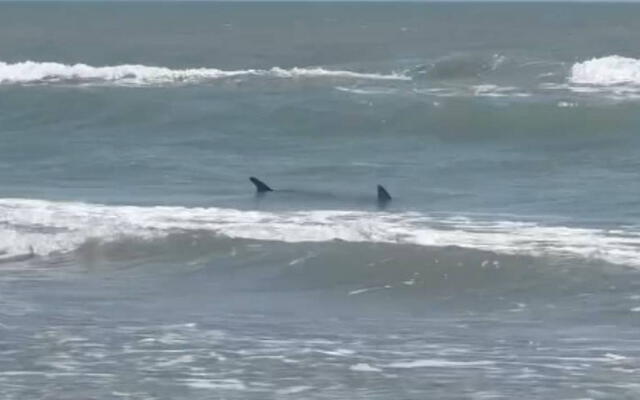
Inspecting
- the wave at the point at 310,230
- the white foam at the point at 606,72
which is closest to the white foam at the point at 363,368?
the wave at the point at 310,230

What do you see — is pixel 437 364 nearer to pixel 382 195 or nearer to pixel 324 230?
pixel 324 230

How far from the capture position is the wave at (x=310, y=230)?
1395 centimetres

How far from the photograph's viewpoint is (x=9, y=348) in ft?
33.4

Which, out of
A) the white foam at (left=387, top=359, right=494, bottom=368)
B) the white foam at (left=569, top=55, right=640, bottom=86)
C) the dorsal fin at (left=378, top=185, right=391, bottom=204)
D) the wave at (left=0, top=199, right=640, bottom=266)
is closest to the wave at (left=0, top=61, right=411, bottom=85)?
the white foam at (left=569, top=55, right=640, bottom=86)

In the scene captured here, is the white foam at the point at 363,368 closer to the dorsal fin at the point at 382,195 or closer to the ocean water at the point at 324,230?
the ocean water at the point at 324,230

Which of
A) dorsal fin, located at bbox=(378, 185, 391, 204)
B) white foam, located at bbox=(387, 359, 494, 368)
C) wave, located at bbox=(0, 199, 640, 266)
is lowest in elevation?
white foam, located at bbox=(387, 359, 494, 368)

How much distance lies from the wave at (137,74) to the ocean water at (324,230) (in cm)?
12

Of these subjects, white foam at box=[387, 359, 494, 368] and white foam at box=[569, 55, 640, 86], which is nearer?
white foam at box=[387, 359, 494, 368]

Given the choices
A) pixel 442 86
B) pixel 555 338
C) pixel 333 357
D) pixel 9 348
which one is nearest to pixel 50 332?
pixel 9 348

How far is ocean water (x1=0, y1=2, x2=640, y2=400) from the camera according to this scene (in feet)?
32.1

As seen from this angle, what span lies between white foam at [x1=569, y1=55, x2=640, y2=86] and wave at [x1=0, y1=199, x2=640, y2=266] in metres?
14.5

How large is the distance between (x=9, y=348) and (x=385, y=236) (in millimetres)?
5045

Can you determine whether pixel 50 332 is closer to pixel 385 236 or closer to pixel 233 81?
pixel 385 236

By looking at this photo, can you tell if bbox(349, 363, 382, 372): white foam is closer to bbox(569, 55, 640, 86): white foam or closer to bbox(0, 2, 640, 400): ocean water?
bbox(0, 2, 640, 400): ocean water
